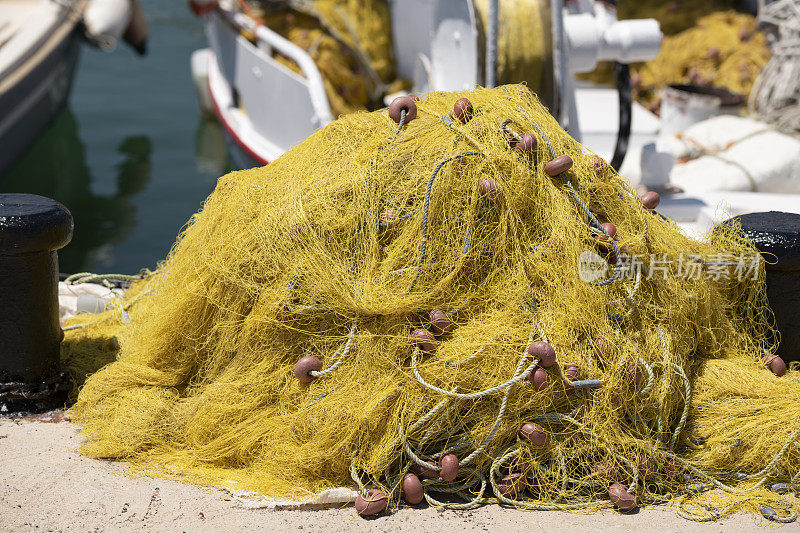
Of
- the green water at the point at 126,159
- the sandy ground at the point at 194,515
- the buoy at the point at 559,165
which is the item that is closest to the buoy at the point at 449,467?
the sandy ground at the point at 194,515

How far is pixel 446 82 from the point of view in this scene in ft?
20.8

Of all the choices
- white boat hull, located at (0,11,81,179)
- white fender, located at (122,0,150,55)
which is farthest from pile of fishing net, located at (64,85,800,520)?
white fender, located at (122,0,150,55)

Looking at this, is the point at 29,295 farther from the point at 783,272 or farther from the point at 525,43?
the point at 783,272

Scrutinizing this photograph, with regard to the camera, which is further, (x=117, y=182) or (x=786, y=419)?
(x=117, y=182)

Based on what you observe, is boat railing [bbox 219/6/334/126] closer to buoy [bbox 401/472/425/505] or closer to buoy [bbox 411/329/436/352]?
buoy [bbox 411/329/436/352]

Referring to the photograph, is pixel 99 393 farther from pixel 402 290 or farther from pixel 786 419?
pixel 786 419

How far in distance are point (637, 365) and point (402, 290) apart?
3.43 ft

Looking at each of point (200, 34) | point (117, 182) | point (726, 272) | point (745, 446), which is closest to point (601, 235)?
point (726, 272)

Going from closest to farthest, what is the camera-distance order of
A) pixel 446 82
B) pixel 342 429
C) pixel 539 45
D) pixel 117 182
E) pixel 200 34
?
pixel 342 429
pixel 539 45
pixel 446 82
pixel 117 182
pixel 200 34

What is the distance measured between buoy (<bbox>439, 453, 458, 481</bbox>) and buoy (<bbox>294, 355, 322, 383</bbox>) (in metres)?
0.65

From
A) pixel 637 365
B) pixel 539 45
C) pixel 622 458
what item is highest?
pixel 539 45

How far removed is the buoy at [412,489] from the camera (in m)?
3.14

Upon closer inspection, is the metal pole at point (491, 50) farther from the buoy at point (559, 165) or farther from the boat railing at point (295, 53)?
the boat railing at point (295, 53)

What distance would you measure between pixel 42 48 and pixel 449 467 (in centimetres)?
940
